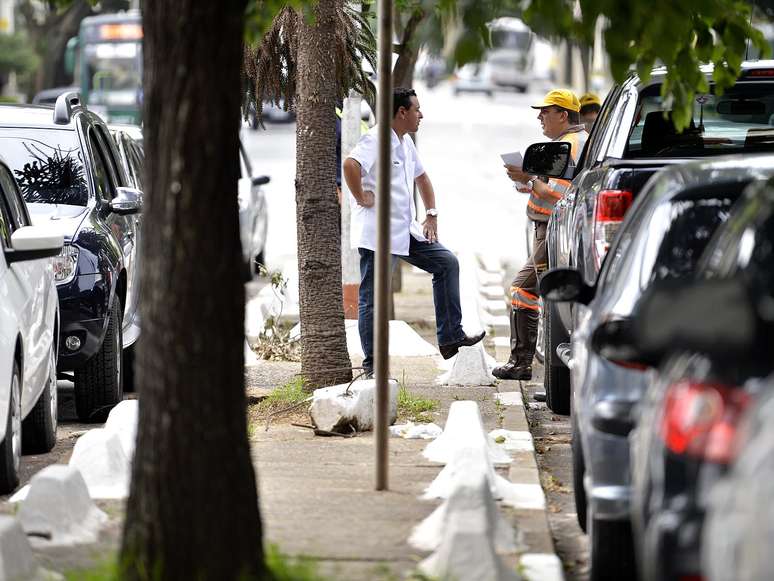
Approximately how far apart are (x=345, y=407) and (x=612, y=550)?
308 cm

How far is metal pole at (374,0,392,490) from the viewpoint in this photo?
6906 mm

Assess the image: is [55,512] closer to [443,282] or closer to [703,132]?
[703,132]

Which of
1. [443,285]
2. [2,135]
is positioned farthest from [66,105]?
[443,285]

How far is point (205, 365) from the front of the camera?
514cm

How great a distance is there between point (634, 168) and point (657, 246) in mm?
2494

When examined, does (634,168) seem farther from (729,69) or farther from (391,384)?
(391,384)

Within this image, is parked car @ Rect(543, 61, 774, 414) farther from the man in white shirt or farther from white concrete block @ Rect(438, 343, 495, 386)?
the man in white shirt

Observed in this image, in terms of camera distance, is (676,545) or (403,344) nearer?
(676,545)

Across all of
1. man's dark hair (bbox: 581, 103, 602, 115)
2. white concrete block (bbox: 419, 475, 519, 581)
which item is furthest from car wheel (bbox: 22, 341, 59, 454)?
man's dark hair (bbox: 581, 103, 602, 115)

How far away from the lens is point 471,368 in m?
10.5

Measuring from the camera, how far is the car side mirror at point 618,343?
5245 millimetres

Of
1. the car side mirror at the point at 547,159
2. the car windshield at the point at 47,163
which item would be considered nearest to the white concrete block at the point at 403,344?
the car side mirror at the point at 547,159

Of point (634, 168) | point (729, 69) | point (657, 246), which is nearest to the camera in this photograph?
point (657, 246)

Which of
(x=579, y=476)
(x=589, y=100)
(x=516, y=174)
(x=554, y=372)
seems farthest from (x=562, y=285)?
(x=589, y=100)
